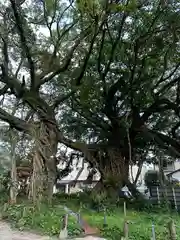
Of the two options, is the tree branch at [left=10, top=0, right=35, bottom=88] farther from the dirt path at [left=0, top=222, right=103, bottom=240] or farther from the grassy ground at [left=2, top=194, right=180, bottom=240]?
the dirt path at [left=0, top=222, right=103, bottom=240]

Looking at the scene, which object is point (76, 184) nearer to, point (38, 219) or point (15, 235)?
point (38, 219)

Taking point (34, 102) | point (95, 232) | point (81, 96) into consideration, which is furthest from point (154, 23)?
point (95, 232)

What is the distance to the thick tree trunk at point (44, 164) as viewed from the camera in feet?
29.3

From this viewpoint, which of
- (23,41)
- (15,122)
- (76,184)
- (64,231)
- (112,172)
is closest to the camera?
(64,231)

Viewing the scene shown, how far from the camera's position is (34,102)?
1045cm

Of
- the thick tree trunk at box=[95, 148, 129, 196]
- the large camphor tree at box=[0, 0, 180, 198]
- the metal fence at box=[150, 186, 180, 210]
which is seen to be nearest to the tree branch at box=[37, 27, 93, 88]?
the large camphor tree at box=[0, 0, 180, 198]

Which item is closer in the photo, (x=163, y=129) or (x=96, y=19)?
(x=96, y=19)

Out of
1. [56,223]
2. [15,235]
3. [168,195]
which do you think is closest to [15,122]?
[56,223]

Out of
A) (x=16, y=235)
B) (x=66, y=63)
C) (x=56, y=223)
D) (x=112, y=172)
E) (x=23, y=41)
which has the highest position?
(x=23, y=41)

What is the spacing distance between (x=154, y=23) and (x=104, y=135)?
583cm

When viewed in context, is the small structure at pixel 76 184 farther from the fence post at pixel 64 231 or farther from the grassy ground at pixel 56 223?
the fence post at pixel 64 231

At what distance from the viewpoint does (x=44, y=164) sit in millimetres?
9812

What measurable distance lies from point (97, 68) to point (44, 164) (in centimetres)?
422

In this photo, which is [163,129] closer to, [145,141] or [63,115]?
[145,141]
